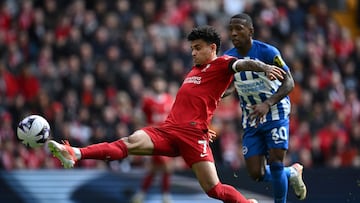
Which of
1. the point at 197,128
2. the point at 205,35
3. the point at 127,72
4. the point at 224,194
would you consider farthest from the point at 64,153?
the point at 127,72

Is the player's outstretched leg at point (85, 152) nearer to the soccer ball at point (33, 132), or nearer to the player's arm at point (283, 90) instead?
the soccer ball at point (33, 132)

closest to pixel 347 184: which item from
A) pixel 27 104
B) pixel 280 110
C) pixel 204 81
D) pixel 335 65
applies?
pixel 280 110

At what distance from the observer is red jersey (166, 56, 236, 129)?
11008mm

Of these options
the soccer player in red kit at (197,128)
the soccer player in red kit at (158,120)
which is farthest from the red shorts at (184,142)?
the soccer player in red kit at (158,120)

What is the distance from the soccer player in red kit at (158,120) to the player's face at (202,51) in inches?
214

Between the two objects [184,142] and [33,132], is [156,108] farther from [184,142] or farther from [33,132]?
[33,132]

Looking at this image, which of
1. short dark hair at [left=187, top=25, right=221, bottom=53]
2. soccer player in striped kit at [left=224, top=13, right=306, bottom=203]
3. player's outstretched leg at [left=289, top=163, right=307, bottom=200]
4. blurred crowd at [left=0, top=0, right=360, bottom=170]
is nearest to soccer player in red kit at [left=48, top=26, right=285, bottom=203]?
short dark hair at [left=187, top=25, right=221, bottom=53]

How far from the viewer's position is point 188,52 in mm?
21281

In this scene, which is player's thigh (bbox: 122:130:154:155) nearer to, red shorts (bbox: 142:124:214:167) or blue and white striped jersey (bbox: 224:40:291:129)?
red shorts (bbox: 142:124:214:167)

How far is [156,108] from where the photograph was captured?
17.4 m

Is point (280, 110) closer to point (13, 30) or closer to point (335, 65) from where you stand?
point (13, 30)

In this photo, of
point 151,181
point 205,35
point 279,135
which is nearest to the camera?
point 205,35

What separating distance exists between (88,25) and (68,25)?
46 centimetres

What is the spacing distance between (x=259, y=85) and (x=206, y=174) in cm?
166
